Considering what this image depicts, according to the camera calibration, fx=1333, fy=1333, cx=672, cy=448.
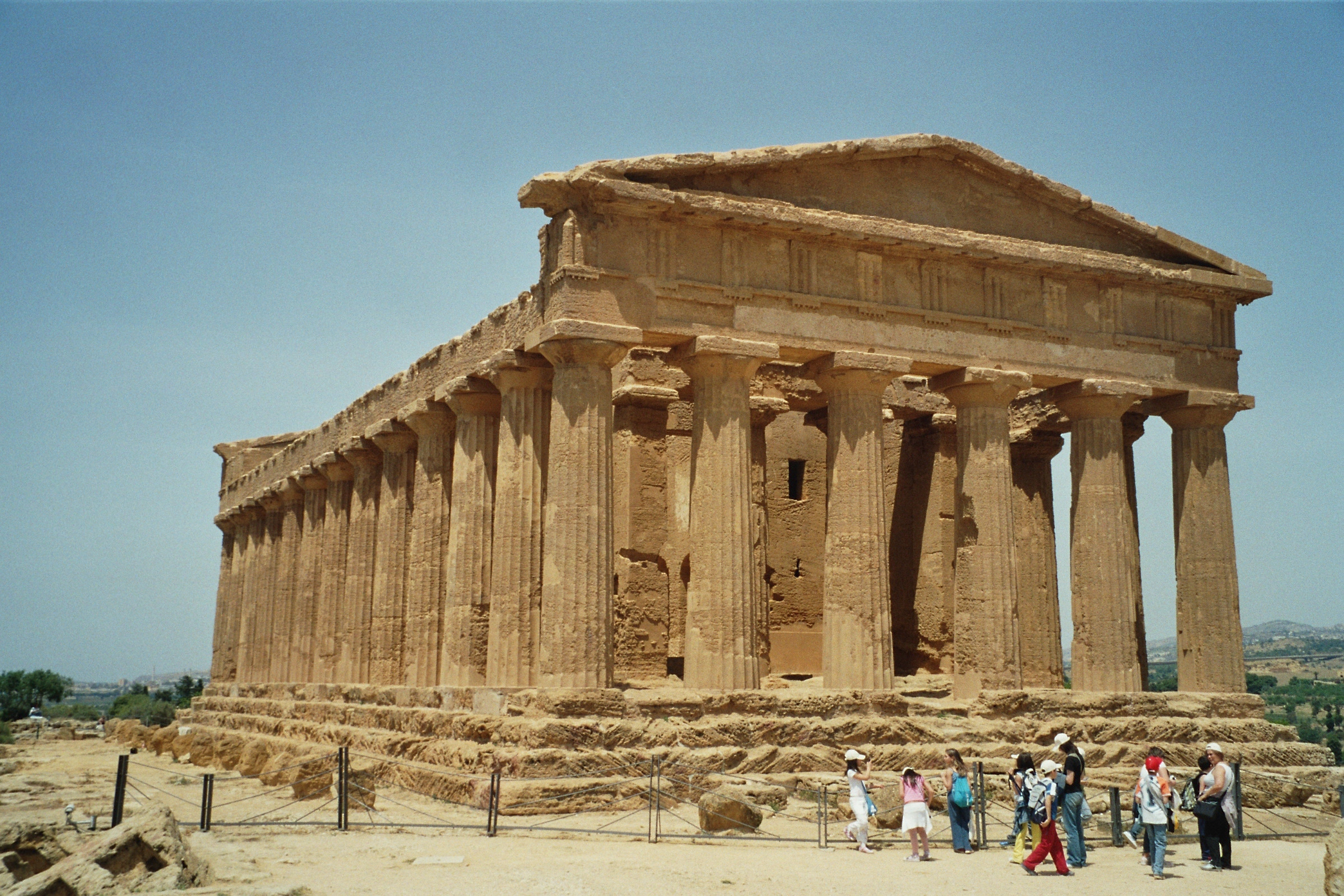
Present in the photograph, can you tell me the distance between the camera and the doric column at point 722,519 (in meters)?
19.2

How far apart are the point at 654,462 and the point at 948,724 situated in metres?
7.27

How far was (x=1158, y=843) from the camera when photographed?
13961 mm

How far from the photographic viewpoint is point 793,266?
2064 centimetres

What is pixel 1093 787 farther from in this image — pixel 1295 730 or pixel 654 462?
pixel 654 462

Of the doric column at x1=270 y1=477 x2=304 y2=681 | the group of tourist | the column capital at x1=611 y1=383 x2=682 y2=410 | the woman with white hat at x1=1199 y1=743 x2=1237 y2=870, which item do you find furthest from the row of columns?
the doric column at x1=270 y1=477 x2=304 y2=681

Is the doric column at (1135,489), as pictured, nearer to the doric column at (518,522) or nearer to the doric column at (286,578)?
the doric column at (518,522)

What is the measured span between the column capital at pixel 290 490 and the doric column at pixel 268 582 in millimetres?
395

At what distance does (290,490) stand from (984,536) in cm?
1965

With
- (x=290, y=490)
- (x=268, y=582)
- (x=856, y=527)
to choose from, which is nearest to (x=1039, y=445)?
(x=856, y=527)

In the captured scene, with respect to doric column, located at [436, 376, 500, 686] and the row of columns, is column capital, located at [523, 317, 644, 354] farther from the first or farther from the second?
doric column, located at [436, 376, 500, 686]

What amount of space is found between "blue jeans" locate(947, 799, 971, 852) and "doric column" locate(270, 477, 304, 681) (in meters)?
21.8

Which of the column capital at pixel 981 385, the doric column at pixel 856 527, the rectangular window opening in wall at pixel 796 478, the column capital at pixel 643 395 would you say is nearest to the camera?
the doric column at pixel 856 527

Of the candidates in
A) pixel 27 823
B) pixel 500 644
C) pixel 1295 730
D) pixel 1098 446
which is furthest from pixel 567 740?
pixel 1295 730

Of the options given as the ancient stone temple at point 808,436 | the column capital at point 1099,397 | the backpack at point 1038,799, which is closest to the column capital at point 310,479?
the ancient stone temple at point 808,436
